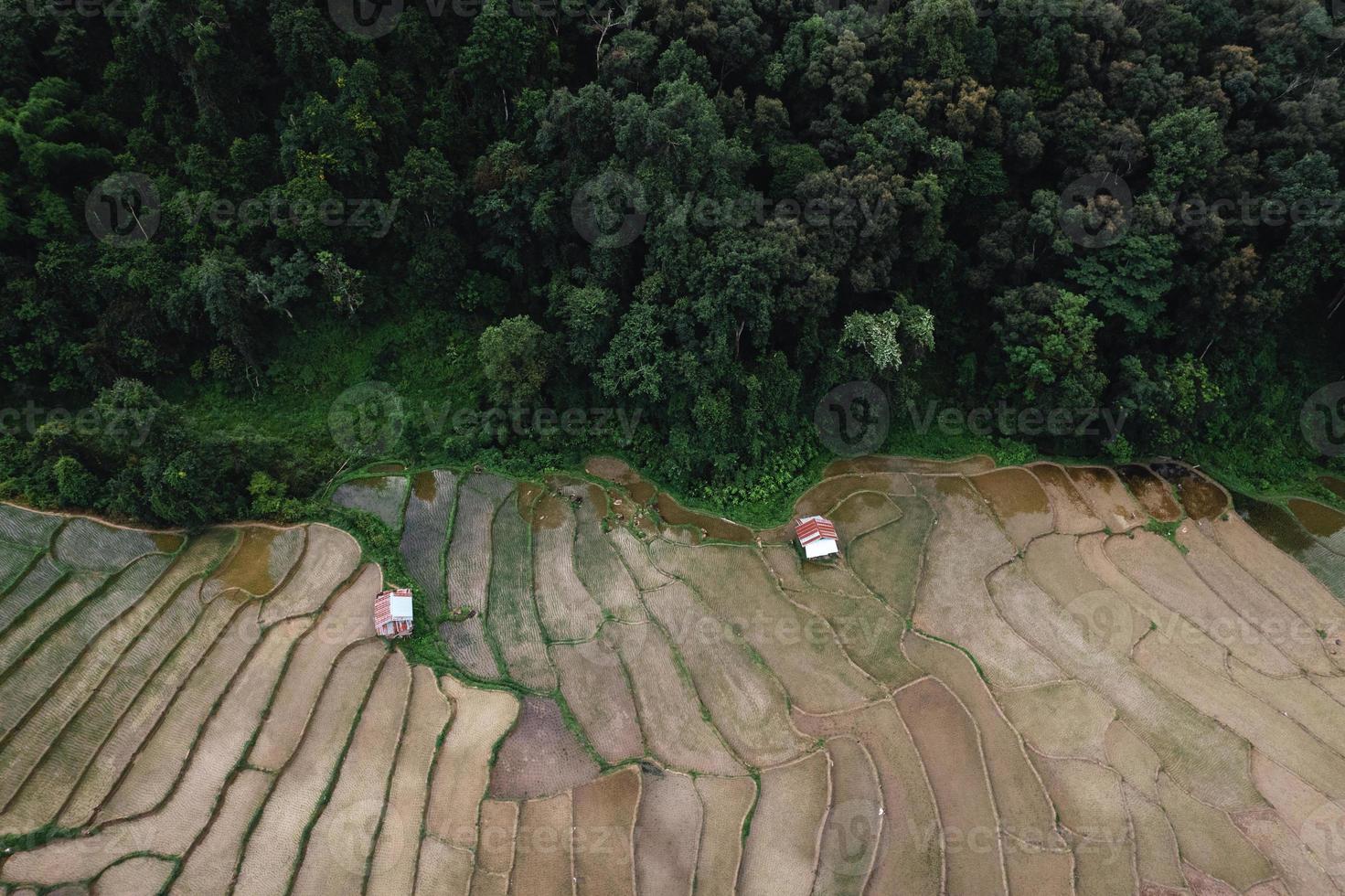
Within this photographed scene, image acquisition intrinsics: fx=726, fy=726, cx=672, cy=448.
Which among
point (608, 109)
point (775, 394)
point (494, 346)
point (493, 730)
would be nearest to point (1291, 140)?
point (775, 394)

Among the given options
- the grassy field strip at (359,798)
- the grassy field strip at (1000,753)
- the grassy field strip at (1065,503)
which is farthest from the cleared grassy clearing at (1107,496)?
the grassy field strip at (359,798)

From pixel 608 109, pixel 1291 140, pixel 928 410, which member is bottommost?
pixel 928 410

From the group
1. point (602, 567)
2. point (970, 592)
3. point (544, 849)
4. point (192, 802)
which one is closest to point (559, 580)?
point (602, 567)

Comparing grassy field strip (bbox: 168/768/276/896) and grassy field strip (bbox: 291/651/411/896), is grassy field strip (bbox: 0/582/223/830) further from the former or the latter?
grassy field strip (bbox: 291/651/411/896)

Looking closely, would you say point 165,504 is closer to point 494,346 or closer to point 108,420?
point 108,420

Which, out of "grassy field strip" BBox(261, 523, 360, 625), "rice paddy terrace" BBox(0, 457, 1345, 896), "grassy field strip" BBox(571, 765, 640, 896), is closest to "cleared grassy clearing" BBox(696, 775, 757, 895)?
"rice paddy terrace" BBox(0, 457, 1345, 896)

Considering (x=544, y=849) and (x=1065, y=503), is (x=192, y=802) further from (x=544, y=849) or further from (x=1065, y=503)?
(x=1065, y=503)

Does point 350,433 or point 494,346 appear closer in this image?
point 494,346

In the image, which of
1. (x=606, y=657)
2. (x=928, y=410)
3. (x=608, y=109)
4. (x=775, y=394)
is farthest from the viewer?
(x=928, y=410)
